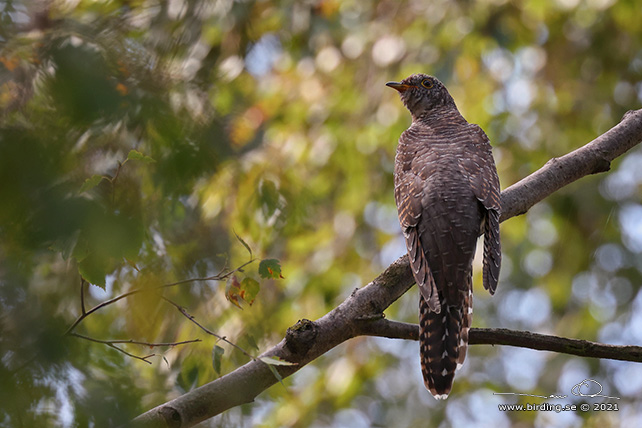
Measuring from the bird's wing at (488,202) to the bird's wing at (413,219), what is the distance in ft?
0.94

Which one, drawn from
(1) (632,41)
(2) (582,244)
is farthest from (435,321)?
(1) (632,41)

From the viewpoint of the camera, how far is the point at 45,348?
1.09 metres

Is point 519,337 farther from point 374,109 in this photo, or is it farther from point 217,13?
point 374,109

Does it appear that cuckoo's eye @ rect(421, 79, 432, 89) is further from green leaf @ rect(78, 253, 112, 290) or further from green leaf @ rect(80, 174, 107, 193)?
green leaf @ rect(80, 174, 107, 193)

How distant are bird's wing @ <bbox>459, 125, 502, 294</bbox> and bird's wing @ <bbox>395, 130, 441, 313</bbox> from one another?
29cm

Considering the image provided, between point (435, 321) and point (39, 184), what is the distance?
2558 mm

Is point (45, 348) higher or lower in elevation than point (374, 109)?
lower

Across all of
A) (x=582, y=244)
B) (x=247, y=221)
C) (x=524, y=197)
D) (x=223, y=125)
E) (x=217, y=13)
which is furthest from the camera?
(x=582, y=244)

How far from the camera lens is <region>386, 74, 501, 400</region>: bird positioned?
11.0 feet

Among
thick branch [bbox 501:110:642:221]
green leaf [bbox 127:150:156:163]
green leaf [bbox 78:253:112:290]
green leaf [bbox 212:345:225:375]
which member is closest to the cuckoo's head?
thick branch [bbox 501:110:642:221]

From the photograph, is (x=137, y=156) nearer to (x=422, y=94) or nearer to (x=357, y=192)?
(x=422, y=94)

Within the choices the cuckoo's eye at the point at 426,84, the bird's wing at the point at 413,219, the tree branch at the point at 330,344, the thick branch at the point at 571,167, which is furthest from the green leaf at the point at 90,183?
the cuckoo's eye at the point at 426,84

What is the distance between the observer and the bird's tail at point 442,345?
334 centimetres

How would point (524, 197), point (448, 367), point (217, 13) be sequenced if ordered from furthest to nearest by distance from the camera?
point (217, 13)
point (524, 197)
point (448, 367)
